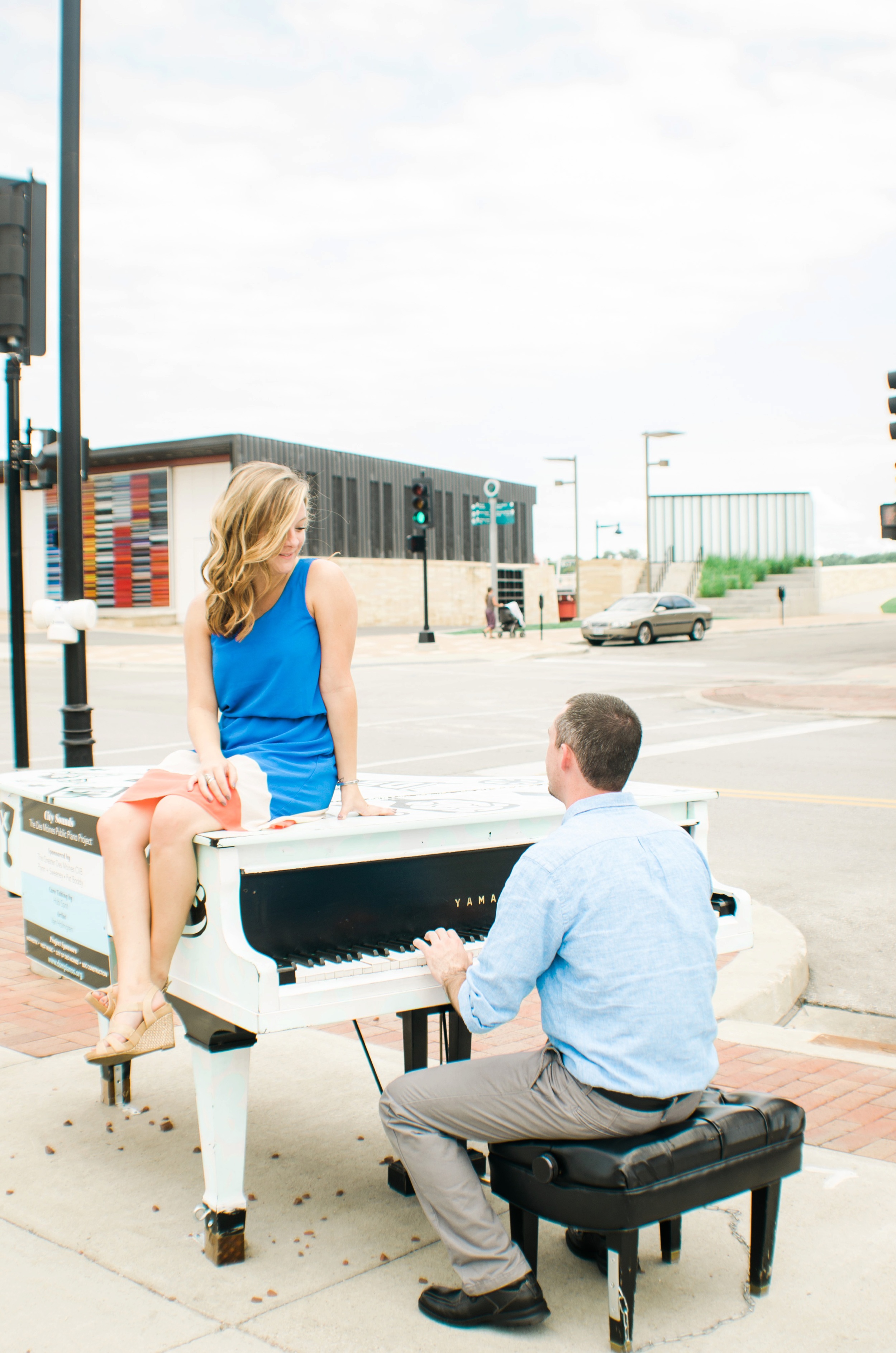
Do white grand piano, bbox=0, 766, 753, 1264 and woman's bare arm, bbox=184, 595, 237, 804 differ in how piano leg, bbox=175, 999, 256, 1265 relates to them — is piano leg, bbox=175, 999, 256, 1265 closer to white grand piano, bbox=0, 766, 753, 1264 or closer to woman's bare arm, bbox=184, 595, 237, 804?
white grand piano, bbox=0, 766, 753, 1264

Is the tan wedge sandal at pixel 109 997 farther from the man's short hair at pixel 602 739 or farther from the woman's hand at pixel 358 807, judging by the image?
the man's short hair at pixel 602 739

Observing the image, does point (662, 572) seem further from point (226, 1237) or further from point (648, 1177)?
point (648, 1177)

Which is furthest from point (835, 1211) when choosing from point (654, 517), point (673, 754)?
point (654, 517)

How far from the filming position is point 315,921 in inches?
118

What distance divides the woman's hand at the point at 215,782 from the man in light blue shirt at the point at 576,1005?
2.56 feet

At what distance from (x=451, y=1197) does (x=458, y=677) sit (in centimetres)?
2283

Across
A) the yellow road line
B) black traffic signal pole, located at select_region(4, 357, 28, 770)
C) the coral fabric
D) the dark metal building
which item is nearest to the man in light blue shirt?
the coral fabric

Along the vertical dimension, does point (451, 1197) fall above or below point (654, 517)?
below

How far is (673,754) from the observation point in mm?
13508

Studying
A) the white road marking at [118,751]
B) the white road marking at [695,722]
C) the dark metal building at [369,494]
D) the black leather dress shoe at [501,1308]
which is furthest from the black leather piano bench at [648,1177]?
the dark metal building at [369,494]

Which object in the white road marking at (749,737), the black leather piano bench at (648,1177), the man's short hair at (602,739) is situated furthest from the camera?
the white road marking at (749,737)

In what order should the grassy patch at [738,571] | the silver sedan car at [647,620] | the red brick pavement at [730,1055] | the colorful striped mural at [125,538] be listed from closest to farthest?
the red brick pavement at [730,1055] < the silver sedan car at [647,620] < the colorful striped mural at [125,538] < the grassy patch at [738,571]

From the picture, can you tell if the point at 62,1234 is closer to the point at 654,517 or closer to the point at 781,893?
the point at 781,893

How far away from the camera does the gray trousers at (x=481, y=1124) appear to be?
2.66 metres
